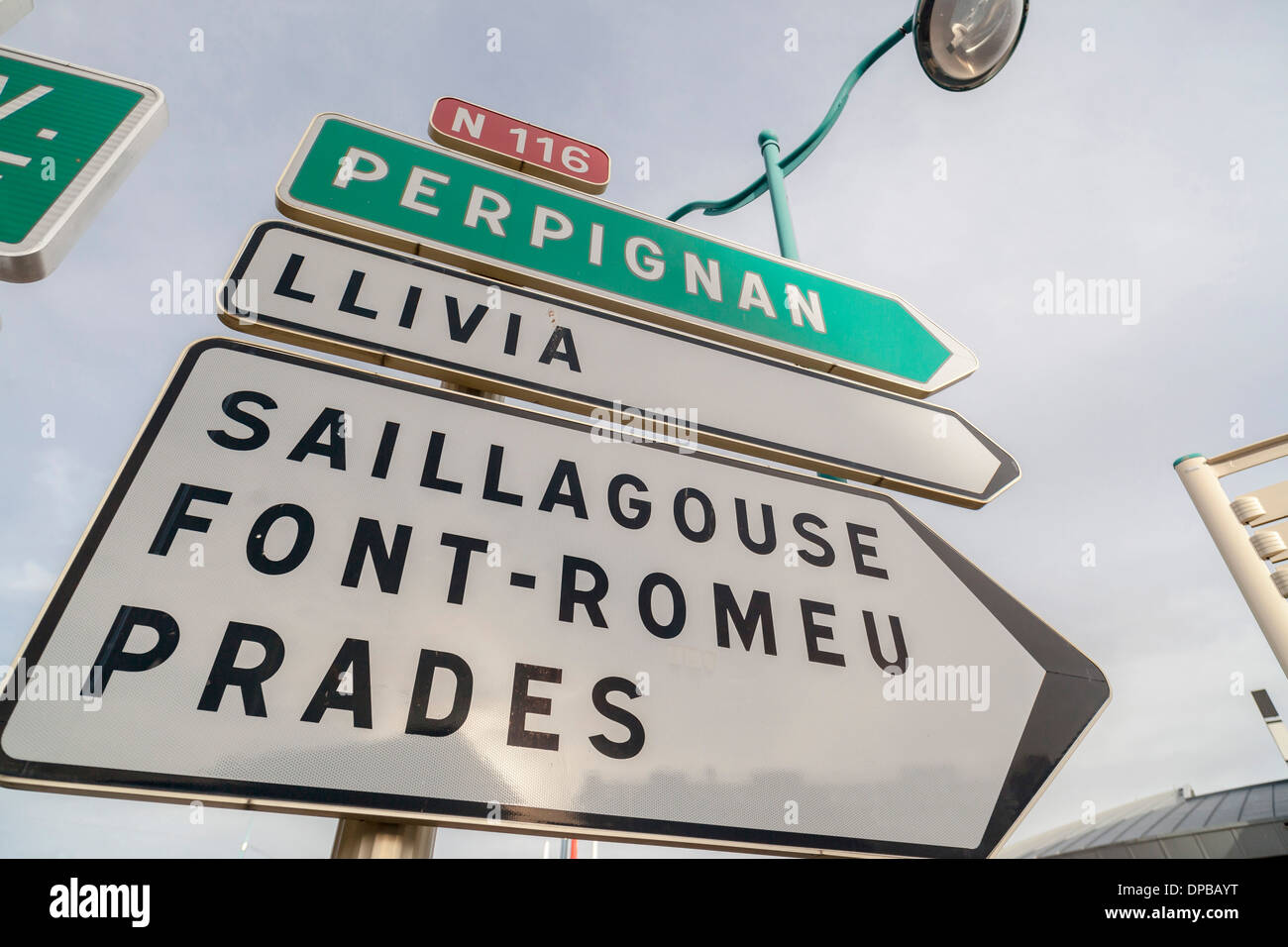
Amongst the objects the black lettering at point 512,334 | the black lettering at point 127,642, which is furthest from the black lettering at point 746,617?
the black lettering at point 127,642

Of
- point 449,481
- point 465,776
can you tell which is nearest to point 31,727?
point 465,776

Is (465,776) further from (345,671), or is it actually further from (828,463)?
(828,463)

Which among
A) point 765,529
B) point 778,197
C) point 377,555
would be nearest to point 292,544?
point 377,555

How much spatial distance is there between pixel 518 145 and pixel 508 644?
1783 mm

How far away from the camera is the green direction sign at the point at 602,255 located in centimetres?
165

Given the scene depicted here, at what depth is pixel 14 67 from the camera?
4.47 feet

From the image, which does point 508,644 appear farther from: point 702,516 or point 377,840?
point 702,516

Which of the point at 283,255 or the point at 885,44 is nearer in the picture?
the point at 283,255

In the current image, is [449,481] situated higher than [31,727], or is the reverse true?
[449,481]

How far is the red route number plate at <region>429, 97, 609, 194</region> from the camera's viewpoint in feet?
7.00

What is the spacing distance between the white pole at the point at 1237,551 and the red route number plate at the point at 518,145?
215 centimetres

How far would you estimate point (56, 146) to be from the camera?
4.07 ft

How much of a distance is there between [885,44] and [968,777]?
3389mm
